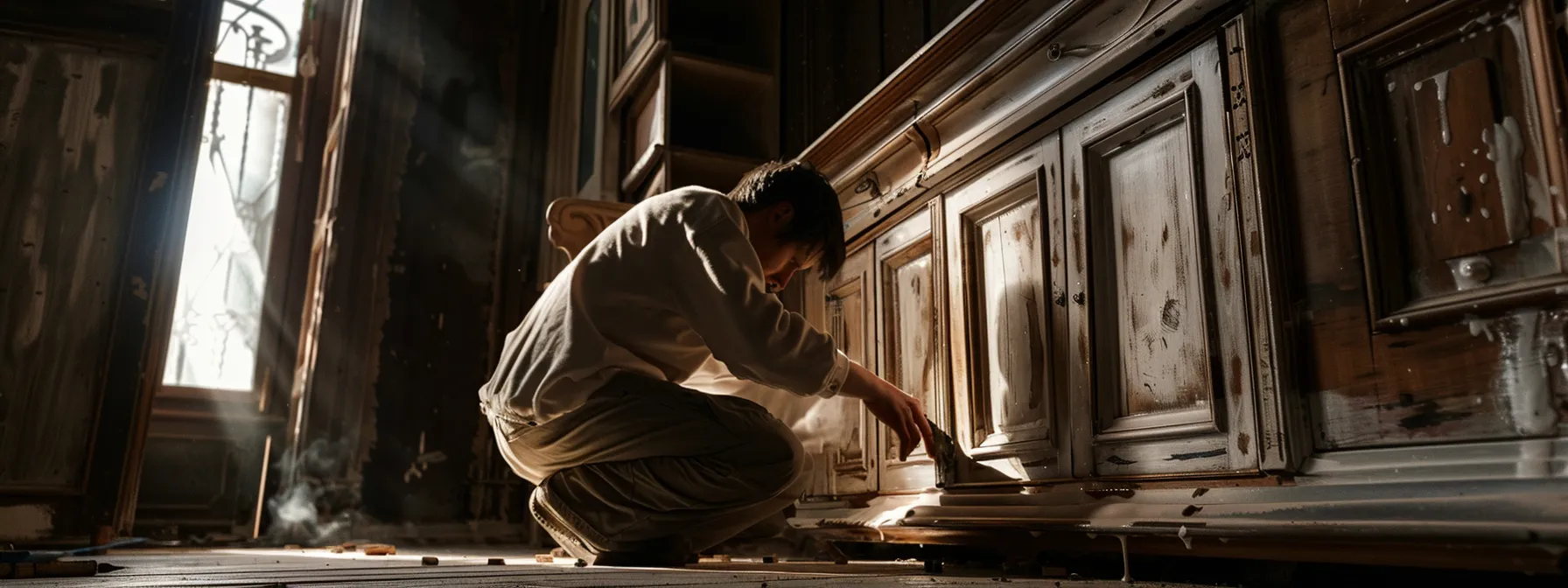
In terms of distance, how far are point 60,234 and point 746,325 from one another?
82.8 inches

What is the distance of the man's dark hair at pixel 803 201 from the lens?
181 centimetres

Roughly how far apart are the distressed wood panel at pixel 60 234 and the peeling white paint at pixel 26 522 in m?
0.06

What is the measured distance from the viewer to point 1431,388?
0.99 meters

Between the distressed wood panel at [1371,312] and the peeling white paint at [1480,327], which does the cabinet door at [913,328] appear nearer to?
the distressed wood panel at [1371,312]

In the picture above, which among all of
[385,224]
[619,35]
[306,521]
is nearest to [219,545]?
[306,521]

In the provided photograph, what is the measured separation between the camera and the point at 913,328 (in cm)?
205

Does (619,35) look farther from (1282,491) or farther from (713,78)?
(1282,491)

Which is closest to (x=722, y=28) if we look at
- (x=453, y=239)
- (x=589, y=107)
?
(x=589, y=107)

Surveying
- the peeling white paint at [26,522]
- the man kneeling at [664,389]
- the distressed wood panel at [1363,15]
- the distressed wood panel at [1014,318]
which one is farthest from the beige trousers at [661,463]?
the peeling white paint at [26,522]

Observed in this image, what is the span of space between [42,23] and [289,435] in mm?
1581

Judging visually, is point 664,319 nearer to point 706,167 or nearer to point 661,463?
point 661,463

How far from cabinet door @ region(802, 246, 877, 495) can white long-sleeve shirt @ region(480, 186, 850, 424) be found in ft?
1.61

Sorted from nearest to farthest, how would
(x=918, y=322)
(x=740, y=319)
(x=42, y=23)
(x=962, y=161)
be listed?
1. (x=740, y=319)
2. (x=962, y=161)
3. (x=918, y=322)
4. (x=42, y=23)

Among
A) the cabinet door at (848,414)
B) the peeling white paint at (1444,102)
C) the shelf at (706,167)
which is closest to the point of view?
the peeling white paint at (1444,102)
